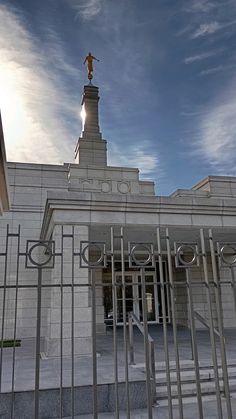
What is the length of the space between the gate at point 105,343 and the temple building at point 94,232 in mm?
43

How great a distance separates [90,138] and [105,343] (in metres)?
10.5

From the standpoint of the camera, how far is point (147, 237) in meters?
9.98

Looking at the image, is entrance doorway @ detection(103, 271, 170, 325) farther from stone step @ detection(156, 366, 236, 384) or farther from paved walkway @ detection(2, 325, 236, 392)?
stone step @ detection(156, 366, 236, 384)

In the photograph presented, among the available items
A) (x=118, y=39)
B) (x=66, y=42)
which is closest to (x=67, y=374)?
(x=66, y=42)

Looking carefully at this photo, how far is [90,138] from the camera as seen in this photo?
55.8ft

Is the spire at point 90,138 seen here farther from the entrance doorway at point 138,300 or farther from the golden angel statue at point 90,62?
the entrance doorway at point 138,300

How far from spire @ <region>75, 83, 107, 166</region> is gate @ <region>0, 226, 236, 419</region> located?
229 inches

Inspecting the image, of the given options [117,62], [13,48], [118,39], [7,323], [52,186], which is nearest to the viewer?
[13,48]

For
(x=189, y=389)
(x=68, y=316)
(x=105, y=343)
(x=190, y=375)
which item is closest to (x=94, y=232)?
(x=68, y=316)

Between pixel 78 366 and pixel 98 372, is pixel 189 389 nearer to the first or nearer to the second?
pixel 98 372

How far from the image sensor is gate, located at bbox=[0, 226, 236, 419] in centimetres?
345

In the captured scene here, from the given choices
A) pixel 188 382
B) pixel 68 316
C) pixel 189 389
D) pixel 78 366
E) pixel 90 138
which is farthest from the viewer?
pixel 90 138

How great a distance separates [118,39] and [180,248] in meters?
4.66

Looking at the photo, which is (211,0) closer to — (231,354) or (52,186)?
(231,354)
